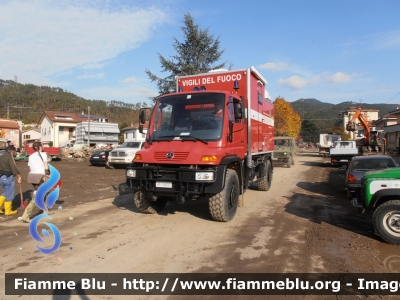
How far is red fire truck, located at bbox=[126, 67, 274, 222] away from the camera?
627 cm

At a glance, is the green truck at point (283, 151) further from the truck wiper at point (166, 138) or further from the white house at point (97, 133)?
the white house at point (97, 133)

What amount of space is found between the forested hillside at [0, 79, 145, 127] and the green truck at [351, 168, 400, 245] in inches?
3452

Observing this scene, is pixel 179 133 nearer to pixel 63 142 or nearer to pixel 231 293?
pixel 231 293

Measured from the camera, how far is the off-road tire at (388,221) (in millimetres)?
5485

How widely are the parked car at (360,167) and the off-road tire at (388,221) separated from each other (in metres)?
3.86

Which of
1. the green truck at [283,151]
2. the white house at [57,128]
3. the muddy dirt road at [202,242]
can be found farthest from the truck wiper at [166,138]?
the white house at [57,128]

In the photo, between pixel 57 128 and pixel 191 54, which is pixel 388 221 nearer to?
pixel 191 54

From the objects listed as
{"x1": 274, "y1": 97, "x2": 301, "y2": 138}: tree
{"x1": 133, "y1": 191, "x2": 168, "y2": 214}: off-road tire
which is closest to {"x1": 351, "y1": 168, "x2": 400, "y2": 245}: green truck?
{"x1": 133, "y1": 191, "x2": 168, "y2": 214}: off-road tire

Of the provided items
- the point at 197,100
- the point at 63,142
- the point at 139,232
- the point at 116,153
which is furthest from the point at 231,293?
the point at 63,142

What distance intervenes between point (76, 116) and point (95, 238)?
6500 centimetres

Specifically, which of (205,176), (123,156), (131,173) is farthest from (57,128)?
(205,176)

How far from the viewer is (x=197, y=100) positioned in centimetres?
724

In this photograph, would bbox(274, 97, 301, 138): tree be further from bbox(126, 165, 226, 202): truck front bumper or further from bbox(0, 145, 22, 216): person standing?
bbox(0, 145, 22, 216): person standing

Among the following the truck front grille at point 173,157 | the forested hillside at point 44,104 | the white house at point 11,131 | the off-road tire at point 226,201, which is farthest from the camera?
the forested hillside at point 44,104
